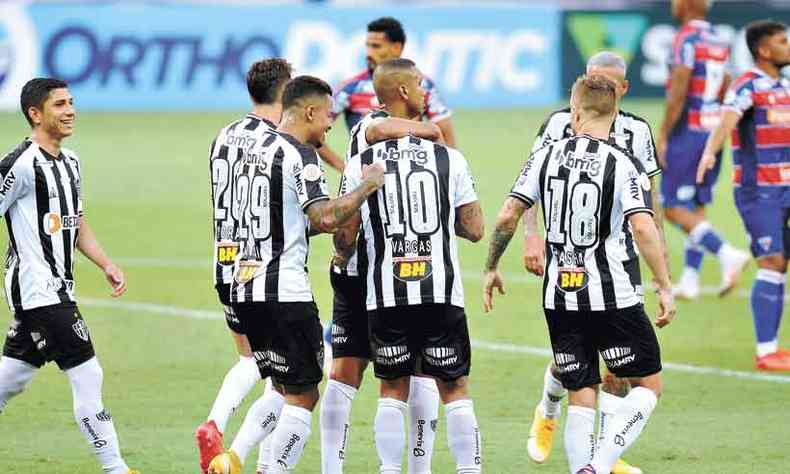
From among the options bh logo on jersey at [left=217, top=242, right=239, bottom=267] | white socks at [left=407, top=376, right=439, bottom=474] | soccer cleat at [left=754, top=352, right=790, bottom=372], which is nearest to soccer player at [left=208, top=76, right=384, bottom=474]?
bh logo on jersey at [left=217, top=242, right=239, bottom=267]

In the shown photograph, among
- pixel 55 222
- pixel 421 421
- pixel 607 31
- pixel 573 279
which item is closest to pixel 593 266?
pixel 573 279

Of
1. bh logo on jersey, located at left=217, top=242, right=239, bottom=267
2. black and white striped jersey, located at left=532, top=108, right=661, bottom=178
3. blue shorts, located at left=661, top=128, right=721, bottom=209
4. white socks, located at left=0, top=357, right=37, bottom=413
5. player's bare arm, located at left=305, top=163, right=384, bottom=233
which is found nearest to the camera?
player's bare arm, located at left=305, top=163, right=384, bottom=233

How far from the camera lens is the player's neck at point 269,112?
812 centimetres

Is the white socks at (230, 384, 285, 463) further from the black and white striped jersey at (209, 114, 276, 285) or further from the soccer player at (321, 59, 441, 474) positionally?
the black and white striped jersey at (209, 114, 276, 285)

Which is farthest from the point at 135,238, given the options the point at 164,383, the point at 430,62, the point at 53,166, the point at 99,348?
the point at 430,62

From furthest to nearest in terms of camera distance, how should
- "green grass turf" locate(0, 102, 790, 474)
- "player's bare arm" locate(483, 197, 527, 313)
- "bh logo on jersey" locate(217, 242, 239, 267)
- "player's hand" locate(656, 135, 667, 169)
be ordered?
"player's hand" locate(656, 135, 667, 169)
"green grass turf" locate(0, 102, 790, 474)
"bh logo on jersey" locate(217, 242, 239, 267)
"player's bare arm" locate(483, 197, 527, 313)

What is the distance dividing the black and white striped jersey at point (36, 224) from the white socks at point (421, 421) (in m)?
1.84

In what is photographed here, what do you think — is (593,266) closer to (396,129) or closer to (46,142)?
(396,129)

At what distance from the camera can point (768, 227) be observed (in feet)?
37.7

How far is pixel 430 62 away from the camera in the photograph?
31.7 m

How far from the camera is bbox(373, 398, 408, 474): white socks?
25.1 ft

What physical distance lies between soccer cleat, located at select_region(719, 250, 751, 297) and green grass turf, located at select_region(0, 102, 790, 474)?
0.19m

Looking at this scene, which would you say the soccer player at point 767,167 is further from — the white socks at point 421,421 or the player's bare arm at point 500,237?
the white socks at point 421,421

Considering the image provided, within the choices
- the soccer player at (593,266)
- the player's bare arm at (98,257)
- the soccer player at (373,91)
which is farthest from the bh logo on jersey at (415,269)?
the soccer player at (373,91)
